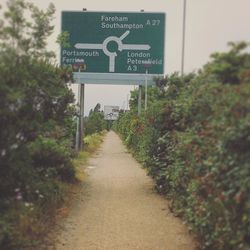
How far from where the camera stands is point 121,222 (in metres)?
11.6

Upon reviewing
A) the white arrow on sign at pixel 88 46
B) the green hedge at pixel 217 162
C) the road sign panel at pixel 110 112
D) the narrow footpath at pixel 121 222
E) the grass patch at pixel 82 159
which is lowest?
the narrow footpath at pixel 121 222

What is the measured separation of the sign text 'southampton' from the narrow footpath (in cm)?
673

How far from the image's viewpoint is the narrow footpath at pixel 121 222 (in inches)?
387

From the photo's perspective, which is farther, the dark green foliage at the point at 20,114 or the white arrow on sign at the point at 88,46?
the white arrow on sign at the point at 88,46

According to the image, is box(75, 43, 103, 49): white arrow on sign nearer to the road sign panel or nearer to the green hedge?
the green hedge

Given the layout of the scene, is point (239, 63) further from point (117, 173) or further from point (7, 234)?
point (117, 173)

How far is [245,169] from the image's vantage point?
21.2ft

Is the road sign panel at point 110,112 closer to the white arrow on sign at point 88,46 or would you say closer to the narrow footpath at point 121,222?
the white arrow on sign at point 88,46

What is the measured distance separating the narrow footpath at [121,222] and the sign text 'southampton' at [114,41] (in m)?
6.73

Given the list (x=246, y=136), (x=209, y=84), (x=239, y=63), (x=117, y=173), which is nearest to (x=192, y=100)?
(x=209, y=84)

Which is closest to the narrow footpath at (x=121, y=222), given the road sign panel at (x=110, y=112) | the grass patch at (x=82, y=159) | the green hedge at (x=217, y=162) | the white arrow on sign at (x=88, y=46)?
the green hedge at (x=217, y=162)

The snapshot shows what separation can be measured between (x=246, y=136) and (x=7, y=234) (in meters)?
3.08

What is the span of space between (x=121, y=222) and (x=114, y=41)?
12.3 meters

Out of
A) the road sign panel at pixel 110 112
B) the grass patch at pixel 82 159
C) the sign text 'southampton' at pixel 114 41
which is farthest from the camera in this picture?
the road sign panel at pixel 110 112
